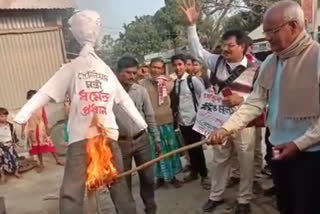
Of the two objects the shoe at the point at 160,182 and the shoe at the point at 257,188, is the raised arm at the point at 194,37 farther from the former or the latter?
the shoe at the point at 160,182

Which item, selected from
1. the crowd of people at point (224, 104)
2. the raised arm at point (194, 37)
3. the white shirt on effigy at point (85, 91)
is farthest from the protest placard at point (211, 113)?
the white shirt on effigy at point (85, 91)

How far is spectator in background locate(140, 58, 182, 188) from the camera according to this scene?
5848 millimetres

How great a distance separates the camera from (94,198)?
199 inches

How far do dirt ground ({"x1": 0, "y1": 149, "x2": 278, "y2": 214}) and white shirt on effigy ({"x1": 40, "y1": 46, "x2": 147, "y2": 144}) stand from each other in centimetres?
70

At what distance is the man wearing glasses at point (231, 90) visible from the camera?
14.8 ft

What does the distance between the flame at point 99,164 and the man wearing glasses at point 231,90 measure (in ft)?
4.36

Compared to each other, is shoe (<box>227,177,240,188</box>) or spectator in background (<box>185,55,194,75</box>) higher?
spectator in background (<box>185,55,194,75</box>)

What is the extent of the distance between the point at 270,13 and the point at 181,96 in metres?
3.23

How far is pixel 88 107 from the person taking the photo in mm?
3879

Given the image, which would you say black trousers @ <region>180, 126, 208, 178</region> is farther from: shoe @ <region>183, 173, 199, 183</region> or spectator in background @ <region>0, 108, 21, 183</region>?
spectator in background @ <region>0, 108, 21, 183</region>

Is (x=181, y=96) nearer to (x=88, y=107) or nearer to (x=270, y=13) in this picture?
(x=88, y=107)

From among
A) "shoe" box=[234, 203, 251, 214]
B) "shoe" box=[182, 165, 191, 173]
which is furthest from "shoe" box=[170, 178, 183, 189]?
"shoe" box=[234, 203, 251, 214]

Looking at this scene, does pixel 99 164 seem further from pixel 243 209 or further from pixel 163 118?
pixel 163 118

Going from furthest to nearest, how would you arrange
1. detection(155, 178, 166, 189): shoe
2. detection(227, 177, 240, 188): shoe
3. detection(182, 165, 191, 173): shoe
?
detection(182, 165, 191, 173): shoe → detection(155, 178, 166, 189): shoe → detection(227, 177, 240, 188): shoe
